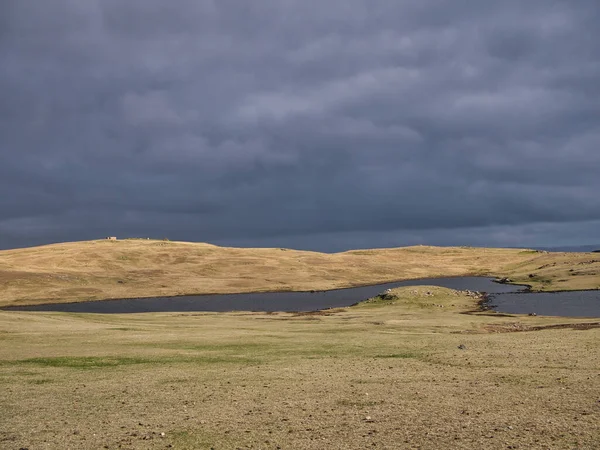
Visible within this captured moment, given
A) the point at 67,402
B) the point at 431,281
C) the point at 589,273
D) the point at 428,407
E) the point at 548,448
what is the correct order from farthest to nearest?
1. the point at 431,281
2. the point at 589,273
3. the point at 67,402
4. the point at 428,407
5. the point at 548,448

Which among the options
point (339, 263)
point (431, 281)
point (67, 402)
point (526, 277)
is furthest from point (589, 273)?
point (67, 402)

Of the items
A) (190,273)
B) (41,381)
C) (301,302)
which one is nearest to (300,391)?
(41,381)

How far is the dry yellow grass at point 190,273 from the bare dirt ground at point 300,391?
95.8 m

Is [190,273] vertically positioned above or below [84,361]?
above

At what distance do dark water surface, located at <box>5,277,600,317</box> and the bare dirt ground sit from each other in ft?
173

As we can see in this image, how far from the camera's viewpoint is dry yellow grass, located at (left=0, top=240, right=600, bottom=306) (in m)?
130

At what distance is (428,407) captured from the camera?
19.4 meters

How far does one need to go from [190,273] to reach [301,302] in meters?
60.5

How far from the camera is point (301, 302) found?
114625 mm

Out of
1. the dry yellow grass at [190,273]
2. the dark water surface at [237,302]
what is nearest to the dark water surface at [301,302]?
the dark water surface at [237,302]

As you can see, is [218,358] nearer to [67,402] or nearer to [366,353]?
[366,353]

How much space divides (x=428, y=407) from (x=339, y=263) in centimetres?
17589

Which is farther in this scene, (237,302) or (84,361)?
(237,302)

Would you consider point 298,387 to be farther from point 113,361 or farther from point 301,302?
point 301,302
